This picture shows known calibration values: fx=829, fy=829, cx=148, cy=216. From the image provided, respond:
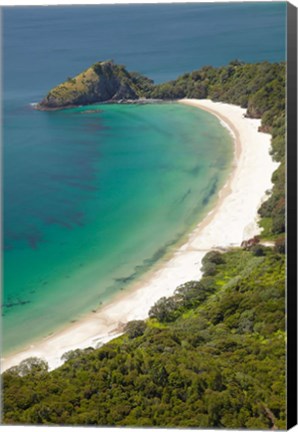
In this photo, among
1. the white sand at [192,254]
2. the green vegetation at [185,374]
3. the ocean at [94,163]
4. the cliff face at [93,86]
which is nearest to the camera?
the green vegetation at [185,374]

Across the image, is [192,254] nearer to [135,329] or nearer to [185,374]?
[135,329]

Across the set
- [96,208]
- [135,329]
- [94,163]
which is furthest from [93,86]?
[135,329]

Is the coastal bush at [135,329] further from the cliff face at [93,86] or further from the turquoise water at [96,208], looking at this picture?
Result: the cliff face at [93,86]

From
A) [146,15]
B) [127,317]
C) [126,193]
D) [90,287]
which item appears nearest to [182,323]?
[127,317]

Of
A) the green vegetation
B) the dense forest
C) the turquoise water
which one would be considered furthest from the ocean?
the green vegetation

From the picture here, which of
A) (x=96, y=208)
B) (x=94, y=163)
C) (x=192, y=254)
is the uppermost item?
(x=94, y=163)

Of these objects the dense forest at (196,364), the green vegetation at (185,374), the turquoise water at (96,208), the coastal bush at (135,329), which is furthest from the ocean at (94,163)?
the green vegetation at (185,374)
